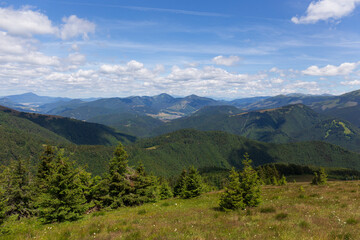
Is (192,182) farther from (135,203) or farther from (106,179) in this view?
(106,179)

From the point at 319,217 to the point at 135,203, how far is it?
21718 millimetres

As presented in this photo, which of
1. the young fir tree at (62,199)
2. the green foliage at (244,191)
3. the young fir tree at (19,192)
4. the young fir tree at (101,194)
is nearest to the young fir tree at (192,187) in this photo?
the young fir tree at (101,194)

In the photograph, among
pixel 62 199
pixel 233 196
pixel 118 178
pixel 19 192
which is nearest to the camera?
pixel 233 196

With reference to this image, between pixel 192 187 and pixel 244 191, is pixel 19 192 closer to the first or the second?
pixel 192 187

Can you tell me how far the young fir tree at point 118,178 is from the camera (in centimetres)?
2522

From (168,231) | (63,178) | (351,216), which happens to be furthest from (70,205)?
(351,216)

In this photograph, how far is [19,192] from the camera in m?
23.5

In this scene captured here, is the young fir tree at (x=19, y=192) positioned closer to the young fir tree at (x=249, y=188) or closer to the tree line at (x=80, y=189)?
the tree line at (x=80, y=189)

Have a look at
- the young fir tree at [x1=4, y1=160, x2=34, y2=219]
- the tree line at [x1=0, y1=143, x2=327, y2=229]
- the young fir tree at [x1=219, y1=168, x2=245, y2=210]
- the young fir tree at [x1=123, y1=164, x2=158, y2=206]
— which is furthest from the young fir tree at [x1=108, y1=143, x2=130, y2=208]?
the young fir tree at [x1=219, y1=168, x2=245, y2=210]

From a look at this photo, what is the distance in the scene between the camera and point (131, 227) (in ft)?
38.2

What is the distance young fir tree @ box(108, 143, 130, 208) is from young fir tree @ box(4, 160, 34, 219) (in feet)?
30.5

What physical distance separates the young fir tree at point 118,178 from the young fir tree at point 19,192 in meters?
9.30

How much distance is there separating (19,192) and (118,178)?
1186 centimetres

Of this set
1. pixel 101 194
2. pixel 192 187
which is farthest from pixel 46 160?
pixel 192 187
